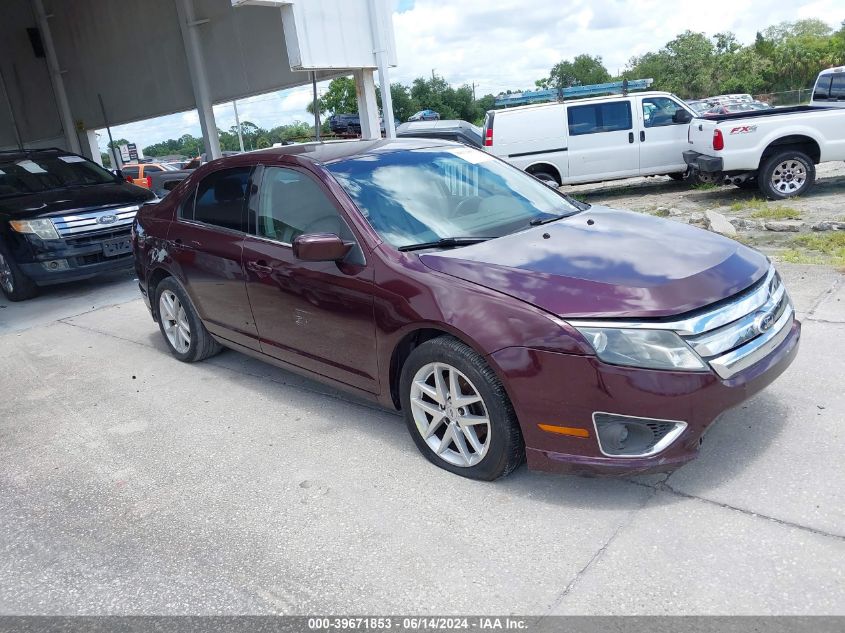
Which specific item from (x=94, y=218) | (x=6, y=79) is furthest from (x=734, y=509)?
(x=6, y=79)

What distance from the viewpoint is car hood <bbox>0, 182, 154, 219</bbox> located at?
318 inches

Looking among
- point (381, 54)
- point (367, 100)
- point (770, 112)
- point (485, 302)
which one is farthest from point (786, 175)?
point (485, 302)

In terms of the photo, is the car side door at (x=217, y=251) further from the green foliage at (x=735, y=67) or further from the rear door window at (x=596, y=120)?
the green foliage at (x=735, y=67)

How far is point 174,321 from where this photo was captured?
18.4ft

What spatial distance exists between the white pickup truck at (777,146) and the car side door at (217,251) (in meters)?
8.32

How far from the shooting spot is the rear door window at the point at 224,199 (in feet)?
15.1

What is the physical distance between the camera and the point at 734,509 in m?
2.96

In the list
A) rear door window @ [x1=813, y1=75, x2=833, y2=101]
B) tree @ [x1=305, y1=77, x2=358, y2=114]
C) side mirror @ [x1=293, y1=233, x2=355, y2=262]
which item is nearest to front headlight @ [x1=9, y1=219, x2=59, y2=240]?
side mirror @ [x1=293, y1=233, x2=355, y2=262]

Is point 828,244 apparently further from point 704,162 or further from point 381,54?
point 381,54

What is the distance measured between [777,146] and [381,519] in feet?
32.2

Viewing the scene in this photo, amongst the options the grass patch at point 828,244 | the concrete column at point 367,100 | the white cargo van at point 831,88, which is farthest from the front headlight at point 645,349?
the white cargo van at point 831,88

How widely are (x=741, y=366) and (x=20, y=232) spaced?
795 centimetres

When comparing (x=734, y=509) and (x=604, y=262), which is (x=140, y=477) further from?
(x=734, y=509)

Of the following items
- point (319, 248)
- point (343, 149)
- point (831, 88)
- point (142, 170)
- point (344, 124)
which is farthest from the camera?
point (344, 124)
